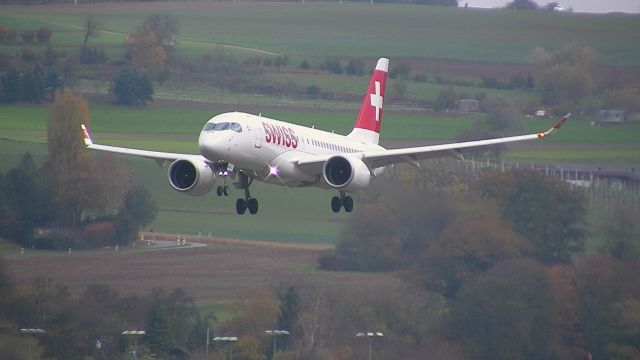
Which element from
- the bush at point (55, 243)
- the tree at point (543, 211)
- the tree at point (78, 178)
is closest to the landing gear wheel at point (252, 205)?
the tree at point (543, 211)

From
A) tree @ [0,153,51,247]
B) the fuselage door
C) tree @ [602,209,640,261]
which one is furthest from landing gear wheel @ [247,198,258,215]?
tree @ [0,153,51,247]

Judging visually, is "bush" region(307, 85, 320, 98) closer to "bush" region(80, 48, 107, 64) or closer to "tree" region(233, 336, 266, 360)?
"bush" region(80, 48, 107, 64)

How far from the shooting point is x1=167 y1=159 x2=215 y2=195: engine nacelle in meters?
47.6

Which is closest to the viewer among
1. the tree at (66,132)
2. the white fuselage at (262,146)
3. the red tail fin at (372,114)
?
the white fuselage at (262,146)

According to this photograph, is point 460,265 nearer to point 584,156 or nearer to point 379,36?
point 584,156

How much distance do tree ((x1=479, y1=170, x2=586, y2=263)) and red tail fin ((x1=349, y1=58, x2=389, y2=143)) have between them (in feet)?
56.8

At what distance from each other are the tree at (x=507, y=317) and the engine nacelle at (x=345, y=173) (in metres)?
21.6

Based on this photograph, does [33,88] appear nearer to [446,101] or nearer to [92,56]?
[92,56]

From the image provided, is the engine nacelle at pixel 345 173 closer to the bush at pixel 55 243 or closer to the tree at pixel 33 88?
the bush at pixel 55 243

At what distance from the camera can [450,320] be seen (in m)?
70.8

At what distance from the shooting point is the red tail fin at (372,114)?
56.2 meters

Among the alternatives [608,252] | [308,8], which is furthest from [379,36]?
[608,252]

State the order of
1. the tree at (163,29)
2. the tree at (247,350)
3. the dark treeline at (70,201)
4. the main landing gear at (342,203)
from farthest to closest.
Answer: the tree at (163,29)
the dark treeline at (70,201)
the tree at (247,350)
the main landing gear at (342,203)

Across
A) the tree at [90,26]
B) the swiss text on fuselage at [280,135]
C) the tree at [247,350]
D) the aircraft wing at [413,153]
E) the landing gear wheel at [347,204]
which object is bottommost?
the tree at [247,350]
